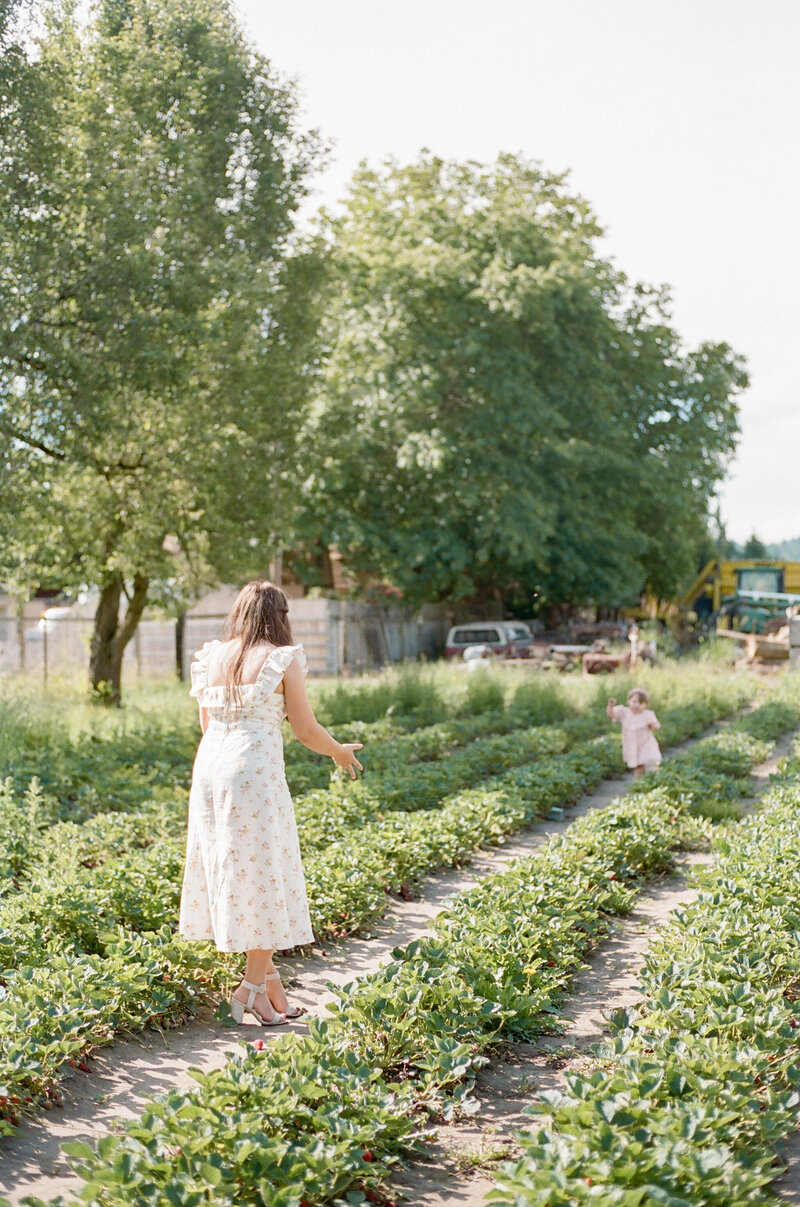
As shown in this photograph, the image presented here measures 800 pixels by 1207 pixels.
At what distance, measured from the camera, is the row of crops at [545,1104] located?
331 centimetres

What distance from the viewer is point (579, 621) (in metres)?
40.9

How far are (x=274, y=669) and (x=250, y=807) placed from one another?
0.64 meters

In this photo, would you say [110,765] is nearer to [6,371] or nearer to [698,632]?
[6,371]

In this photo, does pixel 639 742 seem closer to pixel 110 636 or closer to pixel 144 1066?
pixel 144 1066

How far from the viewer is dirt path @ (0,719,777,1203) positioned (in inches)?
153

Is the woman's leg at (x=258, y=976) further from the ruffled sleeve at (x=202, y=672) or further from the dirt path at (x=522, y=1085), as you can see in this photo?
the ruffled sleeve at (x=202, y=672)

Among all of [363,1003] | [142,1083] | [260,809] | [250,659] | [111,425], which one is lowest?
[142,1083]

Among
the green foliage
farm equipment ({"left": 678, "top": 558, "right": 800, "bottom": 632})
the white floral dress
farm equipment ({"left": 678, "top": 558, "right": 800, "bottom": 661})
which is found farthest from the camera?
farm equipment ({"left": 678, "top": 558, "right": 800, "bottom": 632})

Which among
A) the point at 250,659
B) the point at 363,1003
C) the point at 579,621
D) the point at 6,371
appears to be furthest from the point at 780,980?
the point at 579,621

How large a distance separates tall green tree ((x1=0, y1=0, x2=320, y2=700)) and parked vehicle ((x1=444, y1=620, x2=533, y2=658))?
1196cm

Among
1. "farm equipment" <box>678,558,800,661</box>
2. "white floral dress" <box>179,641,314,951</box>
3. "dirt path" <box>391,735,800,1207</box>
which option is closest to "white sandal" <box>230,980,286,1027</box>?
"white floral dress" <box>179,641,314,951</box>

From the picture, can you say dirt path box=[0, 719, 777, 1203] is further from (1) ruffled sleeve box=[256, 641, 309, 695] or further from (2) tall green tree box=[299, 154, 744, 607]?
(2) tall green tree box=[299, 154, 744, 607]

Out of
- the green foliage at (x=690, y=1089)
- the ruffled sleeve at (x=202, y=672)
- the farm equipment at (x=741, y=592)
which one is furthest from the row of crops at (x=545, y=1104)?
the farm equipment at (x=741, y=592)

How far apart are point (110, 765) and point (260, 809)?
712 cm
